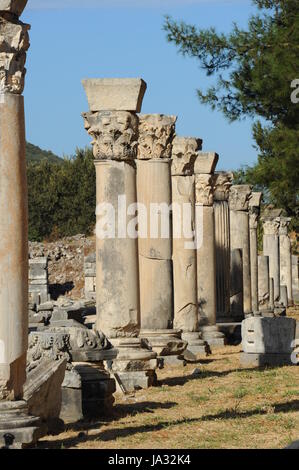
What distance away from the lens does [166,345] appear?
1836cm

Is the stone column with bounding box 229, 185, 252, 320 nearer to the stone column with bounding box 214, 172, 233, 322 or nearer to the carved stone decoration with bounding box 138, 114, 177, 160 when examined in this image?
the stone column with bounding box 214, 172, 233, 322

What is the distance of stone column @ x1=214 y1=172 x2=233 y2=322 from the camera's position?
89.1 ft

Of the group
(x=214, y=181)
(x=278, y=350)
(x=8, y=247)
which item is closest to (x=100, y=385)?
(x=8, y=247)

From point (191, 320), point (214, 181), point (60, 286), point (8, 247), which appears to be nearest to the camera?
point (8, 247)

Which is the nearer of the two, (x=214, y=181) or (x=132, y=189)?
(x=132, y=189)

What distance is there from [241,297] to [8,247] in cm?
2031

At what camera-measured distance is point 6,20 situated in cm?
1019

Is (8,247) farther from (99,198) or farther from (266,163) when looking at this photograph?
(266,163)

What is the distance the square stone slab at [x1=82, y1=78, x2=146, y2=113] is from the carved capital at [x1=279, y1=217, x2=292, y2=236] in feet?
101

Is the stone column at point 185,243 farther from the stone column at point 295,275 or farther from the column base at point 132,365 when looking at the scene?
the stone column at point 295,275

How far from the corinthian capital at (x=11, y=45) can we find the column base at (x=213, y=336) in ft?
45.2

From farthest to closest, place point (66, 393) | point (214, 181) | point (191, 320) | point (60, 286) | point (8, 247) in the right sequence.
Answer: point (60, 286), point (214, 181), point (191, 320), point (66, 393), point (8, 247)

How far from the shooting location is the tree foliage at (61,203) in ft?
223
